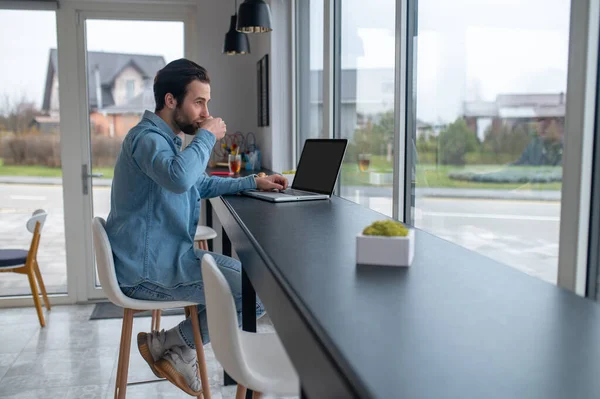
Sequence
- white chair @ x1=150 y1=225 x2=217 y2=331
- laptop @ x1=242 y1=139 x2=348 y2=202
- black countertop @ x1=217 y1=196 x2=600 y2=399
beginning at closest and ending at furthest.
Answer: black countertop @ x1=217 y1=196 x2=600 y2=399 → laptop @ x1=242 y1=139 x2=348 y2=202 → white chair @ x1=150 y1=225 x2=217 y2=331

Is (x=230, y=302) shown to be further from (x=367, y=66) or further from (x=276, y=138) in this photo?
(x=276, y=138)

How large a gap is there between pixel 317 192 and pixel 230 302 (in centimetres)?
129

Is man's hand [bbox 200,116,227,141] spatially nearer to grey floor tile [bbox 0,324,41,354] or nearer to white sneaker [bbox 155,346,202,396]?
white sneaker [bbox 155,346,202,396]

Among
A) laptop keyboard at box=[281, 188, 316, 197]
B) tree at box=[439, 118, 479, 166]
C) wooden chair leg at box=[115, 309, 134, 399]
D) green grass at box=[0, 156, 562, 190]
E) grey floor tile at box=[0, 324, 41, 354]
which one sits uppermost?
tree at box=[439, 118, 479, 166]

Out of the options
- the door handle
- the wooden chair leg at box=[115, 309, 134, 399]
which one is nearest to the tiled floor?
the wooden chair leg at box=[115, 309, 134, 399]

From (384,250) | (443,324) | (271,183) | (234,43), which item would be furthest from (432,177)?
(234,43)

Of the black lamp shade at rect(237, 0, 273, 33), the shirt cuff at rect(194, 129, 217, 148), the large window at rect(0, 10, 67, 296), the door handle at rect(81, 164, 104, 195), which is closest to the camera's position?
the shirt cuff at rect(194, 129, 217, 148)

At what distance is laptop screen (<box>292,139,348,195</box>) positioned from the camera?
2.39 meters

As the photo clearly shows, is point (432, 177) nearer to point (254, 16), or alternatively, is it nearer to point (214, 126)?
point (214, 126)

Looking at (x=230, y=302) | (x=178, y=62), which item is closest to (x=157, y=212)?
(x=178, y=62)

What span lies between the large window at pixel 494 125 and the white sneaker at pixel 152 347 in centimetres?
105

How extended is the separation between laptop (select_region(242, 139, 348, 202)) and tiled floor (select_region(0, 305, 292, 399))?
1006 millimetres

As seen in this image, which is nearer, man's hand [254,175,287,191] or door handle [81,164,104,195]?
man's hand [254,175,287,191]

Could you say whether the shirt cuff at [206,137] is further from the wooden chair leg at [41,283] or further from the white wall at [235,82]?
the wooden chair leg at [41,283]
